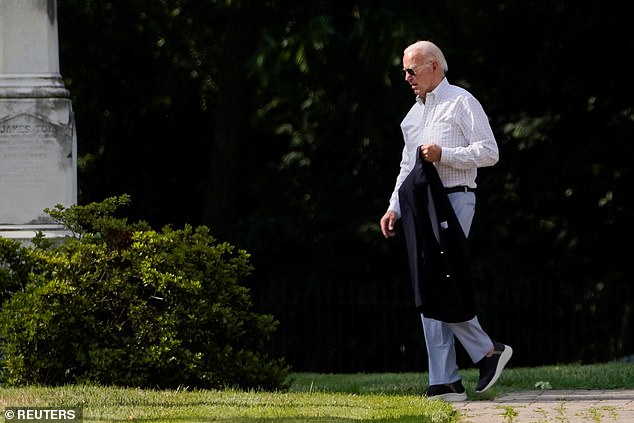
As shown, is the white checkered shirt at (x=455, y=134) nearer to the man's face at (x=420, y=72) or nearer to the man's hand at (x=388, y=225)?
the man's face at (x=420, y=72)

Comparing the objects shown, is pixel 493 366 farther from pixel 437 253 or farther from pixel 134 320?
pixel 134 320

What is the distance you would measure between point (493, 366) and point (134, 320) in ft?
8.16

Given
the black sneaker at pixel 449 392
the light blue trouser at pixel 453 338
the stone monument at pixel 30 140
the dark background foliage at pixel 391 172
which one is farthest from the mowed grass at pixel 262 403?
the dark background foliage at pixel 391 172

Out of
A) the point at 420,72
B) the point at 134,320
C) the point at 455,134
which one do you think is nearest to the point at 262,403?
the point at 134,320

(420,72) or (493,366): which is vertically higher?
(420,72)

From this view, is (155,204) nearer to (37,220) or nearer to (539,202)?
(539,202)

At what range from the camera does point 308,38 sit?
1499cm

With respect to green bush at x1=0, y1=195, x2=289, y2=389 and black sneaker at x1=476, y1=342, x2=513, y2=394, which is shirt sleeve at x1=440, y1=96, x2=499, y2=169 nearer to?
black sneaker at x1=476, y1=342, x2=513, y2=394

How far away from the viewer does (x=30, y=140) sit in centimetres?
1105

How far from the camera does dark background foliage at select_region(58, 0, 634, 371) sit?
17.1m

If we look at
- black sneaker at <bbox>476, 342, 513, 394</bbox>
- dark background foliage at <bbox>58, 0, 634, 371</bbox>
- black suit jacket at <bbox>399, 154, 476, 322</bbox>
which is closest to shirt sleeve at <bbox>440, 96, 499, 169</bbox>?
black suit jacket at <bbox>399, 154, 476, 322</bbox>

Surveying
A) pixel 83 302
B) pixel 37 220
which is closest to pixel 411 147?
pixel 83 302

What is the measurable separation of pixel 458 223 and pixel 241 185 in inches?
447

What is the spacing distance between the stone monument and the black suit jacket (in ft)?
13.1
